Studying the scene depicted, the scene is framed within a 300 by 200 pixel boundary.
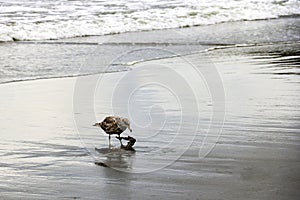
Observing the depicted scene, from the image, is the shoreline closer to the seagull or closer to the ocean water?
the seagull

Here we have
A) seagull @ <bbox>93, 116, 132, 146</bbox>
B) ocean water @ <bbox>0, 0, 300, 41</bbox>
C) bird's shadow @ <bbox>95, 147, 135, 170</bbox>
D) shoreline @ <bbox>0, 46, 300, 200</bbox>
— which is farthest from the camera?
ocean water @ <bbox>0, 0, 300, 41</bbox>

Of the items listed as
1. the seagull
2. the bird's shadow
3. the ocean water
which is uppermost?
the ocean water

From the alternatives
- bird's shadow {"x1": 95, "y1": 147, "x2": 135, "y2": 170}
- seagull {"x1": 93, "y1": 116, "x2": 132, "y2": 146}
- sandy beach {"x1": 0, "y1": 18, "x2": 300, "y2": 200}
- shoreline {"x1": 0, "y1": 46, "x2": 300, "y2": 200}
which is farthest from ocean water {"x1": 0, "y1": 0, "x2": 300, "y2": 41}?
bird's shadow {"x1": 95, "y1": 147, "x2": 135, "y2": 170}

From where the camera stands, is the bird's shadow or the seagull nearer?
the bird's shadow

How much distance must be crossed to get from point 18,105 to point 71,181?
3.30 meters

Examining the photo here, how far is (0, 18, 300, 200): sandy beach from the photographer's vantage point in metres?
4.32

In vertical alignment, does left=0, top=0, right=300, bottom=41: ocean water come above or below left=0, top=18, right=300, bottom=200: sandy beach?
above

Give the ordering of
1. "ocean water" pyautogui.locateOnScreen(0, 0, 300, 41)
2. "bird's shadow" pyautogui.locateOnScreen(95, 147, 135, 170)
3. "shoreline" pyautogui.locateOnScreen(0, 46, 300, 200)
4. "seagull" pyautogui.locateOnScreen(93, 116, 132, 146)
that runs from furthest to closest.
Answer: "ocean water" pyautogui.locateOnScreen(0, 0, 300, 41), "seagull" pyautogui.locateOnScreen(93, 116, 132, 146), "bird's shadow" pyautogui.locateOnScreen(95, 147, 135, 170), "shoreline" pyautogui.locateOnScreen(0, 46, 300, 200)

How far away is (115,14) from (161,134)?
16668 mm

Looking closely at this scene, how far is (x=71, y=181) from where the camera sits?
14.6ft

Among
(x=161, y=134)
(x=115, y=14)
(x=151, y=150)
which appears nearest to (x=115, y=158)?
(x=151, y=150)

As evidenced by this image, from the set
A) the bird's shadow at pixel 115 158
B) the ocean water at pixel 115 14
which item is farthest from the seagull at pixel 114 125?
the ocean water at pixel 115 14

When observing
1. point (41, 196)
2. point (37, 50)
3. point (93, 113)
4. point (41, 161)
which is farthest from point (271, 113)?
point (37, 50)

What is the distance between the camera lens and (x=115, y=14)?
2234 cm
